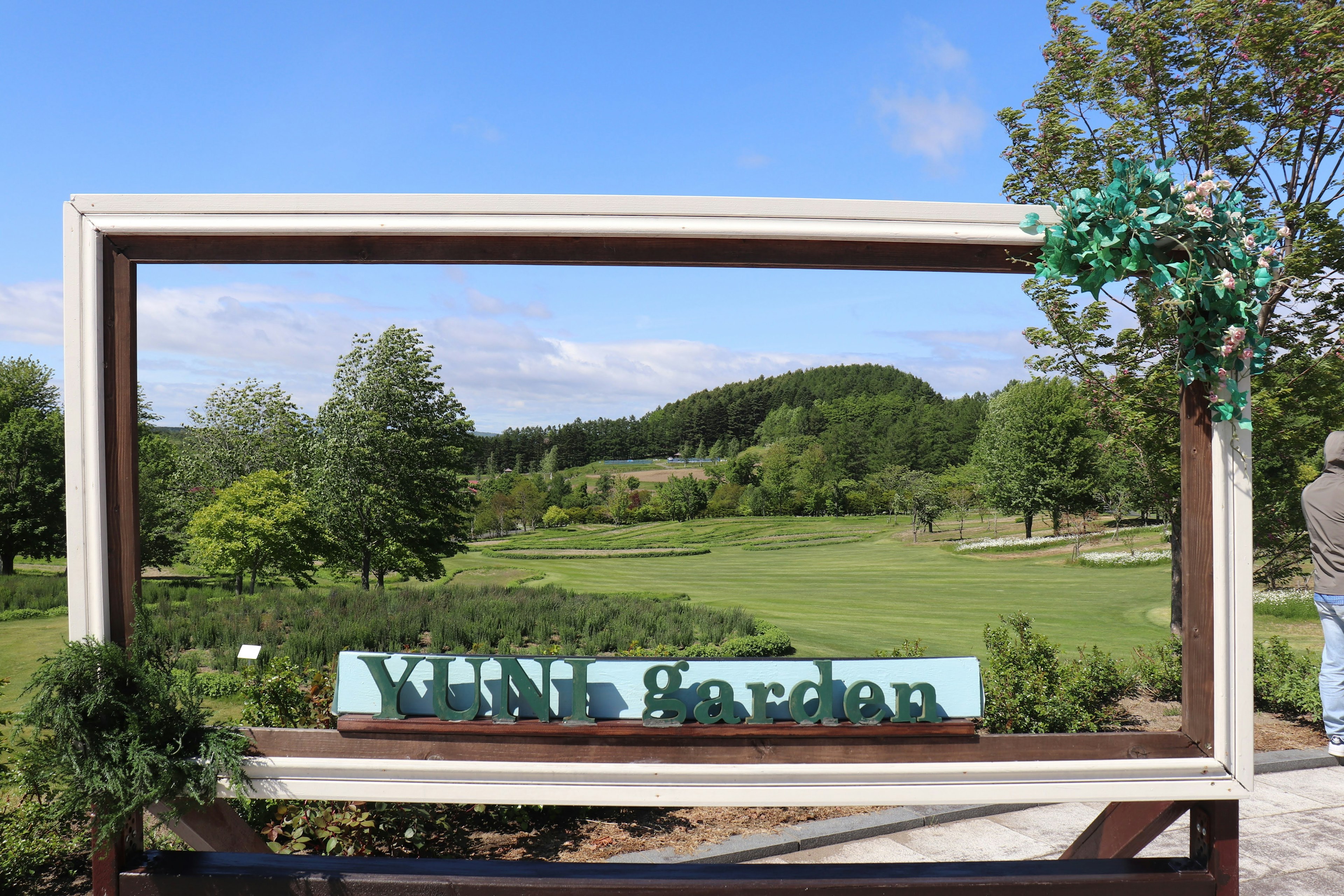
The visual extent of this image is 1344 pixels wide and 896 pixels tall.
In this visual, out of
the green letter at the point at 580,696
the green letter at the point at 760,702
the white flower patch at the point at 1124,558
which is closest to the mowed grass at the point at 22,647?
the green letter at the point at 580,696

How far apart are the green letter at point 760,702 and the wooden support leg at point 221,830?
1.74m

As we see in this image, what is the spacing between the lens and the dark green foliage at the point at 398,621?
3912 mm

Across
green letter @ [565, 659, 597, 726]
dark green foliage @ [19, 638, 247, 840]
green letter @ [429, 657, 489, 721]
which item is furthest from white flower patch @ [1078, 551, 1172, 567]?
dark green foliage @ [19, 638, 247, 840]

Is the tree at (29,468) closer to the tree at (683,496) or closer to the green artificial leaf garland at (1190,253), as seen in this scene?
the tree at (683,496)

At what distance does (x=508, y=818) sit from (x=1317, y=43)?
25.5 feet

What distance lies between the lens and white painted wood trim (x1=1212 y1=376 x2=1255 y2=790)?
221cm

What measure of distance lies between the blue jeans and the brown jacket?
8 cm

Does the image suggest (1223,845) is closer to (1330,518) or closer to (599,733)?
(599,733)

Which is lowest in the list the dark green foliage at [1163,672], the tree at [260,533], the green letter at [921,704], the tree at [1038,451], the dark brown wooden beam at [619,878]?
the dark green foliage at [1163,672]

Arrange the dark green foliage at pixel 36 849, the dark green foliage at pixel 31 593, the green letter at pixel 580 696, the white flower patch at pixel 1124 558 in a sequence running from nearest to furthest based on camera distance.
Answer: the green letter at pixel 580 696, the dark green foliage at pixel 36 849, the white flower patch at pixel 1124 558, the dark green foliage at pixel 31 593

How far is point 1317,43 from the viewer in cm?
527

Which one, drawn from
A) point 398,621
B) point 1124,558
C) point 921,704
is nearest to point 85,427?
point 398,621

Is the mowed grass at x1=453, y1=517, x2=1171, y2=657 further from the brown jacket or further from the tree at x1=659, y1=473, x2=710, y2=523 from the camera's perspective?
the brown jacket

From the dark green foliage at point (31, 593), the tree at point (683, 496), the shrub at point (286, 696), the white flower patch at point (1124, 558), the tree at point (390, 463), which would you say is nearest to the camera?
the shrub at point (286, 696)
